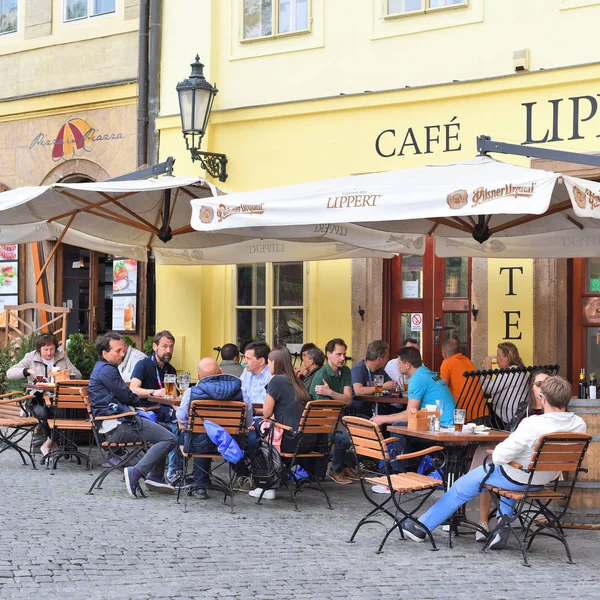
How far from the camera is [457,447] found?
8.26 m

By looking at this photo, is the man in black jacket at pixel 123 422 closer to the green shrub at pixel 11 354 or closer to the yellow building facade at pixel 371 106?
the green shrub at pixel 11 354

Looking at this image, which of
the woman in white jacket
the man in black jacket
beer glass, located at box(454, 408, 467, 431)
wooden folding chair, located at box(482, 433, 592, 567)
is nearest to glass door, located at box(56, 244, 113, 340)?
the woman in white jacket

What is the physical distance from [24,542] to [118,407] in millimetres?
2653

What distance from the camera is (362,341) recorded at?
1334cm

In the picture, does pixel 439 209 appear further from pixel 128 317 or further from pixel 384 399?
pixel 128 317

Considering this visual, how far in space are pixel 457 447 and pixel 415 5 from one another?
21.6 ft

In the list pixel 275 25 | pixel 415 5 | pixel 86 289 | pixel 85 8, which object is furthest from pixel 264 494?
pixel 85 8

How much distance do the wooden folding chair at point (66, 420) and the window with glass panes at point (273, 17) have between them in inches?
219

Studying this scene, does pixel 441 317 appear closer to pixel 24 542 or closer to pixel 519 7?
pixel 519 7

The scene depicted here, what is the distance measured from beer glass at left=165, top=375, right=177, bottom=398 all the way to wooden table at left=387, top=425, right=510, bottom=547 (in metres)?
2.96

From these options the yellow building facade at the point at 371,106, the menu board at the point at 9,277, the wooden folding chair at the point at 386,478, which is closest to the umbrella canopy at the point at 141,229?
the yellow building facade at the point at 371,106

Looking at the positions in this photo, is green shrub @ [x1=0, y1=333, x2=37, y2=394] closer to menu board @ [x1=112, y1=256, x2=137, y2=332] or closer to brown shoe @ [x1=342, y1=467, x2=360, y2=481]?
menu board @ [x1=112, y1=256, x2=137, y2=332]

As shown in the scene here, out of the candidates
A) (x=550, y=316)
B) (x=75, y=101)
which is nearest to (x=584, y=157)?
(x=550, y=316)

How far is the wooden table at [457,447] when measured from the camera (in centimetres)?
795
